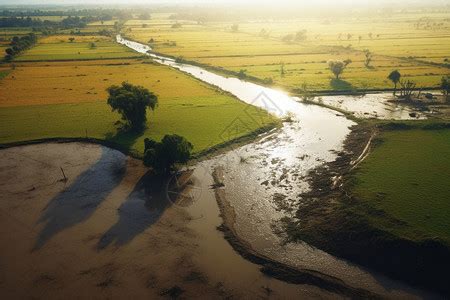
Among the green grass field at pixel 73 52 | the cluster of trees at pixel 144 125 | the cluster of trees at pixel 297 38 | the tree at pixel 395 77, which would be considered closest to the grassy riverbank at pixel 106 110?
the cluster of trees at pixel 144 125

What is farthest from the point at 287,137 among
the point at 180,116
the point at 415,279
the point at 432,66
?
the point at 432,66

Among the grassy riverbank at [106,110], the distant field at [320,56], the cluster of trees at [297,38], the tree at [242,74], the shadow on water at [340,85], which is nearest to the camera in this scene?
the grassy riverbank at [106,110]

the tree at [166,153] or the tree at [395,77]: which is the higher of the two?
the tree at [395,77]

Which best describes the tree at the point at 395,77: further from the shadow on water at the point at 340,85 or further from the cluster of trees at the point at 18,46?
the cluster of trees at the point at 18,46

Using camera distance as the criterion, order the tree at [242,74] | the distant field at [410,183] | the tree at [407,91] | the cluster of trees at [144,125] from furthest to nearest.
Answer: the tree at [242,74], the tree at [407,91], the cluster of trees at [144,125], the distant field at [410,183]

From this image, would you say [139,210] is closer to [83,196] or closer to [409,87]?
[83,196]

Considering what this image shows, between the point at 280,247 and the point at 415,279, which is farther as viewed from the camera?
the point at 280,247

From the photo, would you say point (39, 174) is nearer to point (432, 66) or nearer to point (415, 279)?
point (415, 279)
